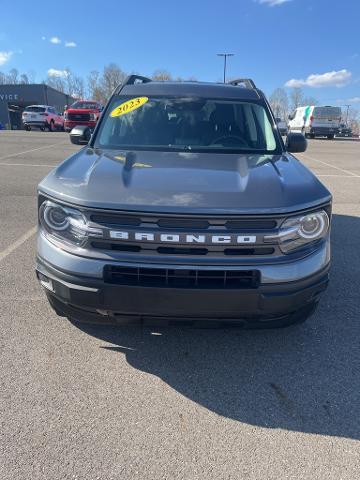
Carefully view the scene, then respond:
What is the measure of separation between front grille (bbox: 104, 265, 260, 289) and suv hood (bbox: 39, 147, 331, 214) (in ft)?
1.12

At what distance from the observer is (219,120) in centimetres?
392

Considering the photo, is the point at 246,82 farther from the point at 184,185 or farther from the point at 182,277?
the point at 182,277

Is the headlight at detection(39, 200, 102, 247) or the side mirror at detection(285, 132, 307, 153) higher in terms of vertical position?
the side mirror at detection(285, 132, 307, 153)

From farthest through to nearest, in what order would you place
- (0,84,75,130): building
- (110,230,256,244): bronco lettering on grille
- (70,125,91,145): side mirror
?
(0,84,75,130): building
(70,125,91,145): side mirror
(110,230,256,244): bronco lettering on grille

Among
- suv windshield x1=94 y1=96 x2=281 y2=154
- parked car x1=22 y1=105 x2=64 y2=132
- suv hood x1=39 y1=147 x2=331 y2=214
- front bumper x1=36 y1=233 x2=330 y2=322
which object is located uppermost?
suv windshield x1=94 y1=96 x2=281 y2=154

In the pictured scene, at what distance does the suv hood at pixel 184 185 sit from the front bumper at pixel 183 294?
1.12 ft

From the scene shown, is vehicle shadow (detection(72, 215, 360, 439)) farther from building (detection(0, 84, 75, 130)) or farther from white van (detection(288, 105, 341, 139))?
building (detection(0, 84, 75, 130))

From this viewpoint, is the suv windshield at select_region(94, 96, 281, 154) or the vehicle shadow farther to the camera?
the suv windshield at select_region(94, 96, 281, 154)

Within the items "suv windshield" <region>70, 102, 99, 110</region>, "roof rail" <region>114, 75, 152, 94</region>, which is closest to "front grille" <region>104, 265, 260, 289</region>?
"roof rail" <region>114, 75, 152, 94</region>

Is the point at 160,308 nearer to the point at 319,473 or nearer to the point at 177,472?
the point at 177,472

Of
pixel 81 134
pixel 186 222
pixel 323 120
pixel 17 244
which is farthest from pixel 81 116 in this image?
pixel 186 222

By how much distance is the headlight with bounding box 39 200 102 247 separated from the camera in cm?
237

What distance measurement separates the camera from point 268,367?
2799mm

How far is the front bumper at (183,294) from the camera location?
2275mm
